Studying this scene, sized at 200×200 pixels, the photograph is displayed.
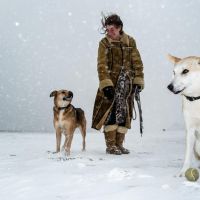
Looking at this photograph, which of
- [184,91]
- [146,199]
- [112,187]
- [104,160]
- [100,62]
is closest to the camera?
[146,199]

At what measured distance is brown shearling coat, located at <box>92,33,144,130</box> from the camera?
8.16m

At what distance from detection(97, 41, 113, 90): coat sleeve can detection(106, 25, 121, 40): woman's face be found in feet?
0.78

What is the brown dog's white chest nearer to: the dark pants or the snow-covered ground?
the dark pants

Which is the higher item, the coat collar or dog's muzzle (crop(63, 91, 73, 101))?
the coat collar

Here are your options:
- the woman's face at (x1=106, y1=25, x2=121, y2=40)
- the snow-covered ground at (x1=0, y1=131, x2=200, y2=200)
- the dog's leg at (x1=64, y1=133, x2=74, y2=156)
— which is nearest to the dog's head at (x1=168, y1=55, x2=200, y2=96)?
the snow-covered ground at (x1=0, y1=131, x2=200, y2=200)

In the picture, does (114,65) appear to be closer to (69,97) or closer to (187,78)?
(69,97)

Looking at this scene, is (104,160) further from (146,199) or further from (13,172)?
(146,199)

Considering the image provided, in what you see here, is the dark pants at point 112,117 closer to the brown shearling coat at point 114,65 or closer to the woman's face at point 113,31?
the brown shearling coat at point 114,65

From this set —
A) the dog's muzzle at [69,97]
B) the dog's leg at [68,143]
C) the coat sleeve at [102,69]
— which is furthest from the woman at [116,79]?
the dog's muzzle at [69,97]

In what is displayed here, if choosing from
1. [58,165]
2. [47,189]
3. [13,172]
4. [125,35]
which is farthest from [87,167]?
[125,35]

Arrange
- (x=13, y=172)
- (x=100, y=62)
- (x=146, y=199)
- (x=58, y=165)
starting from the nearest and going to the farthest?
(x=146, y=199)
(x=13, y=172)
(x=58, y=165)
(x=100, y=62)

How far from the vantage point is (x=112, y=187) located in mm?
4738

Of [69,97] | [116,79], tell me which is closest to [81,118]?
[69,97]

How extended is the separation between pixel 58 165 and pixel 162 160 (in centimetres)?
189
